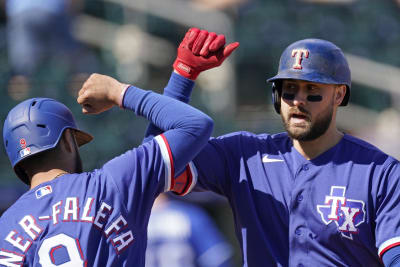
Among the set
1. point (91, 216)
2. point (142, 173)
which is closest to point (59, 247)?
point (91, 216)

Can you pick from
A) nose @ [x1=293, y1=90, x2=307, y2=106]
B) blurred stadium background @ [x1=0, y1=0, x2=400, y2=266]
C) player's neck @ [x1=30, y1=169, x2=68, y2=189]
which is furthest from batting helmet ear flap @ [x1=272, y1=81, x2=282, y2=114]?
blurred stadium background @ [x1=0, y1=0, x2=400, y2=266]

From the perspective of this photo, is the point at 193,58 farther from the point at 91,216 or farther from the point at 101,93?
the point at 91,216

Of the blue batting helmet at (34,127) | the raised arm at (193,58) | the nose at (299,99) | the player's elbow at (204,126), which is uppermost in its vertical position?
the raised arm at (193,58)

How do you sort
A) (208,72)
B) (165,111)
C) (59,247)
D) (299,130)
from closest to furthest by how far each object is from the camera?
(59,247) → (165,111) → (299,130) → (208,72)

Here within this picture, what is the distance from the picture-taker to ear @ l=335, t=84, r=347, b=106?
3.55m

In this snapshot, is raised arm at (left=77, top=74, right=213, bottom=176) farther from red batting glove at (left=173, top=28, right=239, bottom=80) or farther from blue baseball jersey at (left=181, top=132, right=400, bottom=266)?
blue baseball jersey at (left=181, top=132, right=400, bottom=266)

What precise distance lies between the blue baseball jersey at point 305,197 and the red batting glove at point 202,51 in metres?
0.42

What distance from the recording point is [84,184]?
3.10 meters

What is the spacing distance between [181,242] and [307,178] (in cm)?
226

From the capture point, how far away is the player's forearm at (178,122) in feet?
10.3

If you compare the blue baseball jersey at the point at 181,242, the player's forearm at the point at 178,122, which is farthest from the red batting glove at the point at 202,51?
the blue baseball jersey at the point at 181,242

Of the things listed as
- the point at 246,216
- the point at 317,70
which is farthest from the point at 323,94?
the point at 246,216

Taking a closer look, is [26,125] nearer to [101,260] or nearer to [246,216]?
[101,260]

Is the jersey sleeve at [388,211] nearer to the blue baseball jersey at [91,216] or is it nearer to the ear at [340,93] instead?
the ear at [340,93]
